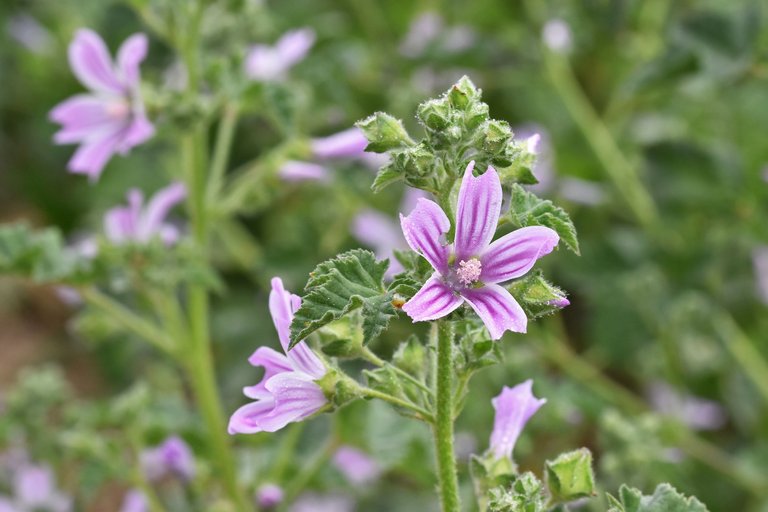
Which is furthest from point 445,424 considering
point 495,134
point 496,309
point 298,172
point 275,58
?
point 275,58

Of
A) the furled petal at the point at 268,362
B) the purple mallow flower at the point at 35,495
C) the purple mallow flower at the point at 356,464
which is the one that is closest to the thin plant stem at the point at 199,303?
the purple mallow flower at the point at 356,464

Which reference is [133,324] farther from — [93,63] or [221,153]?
[93,63]

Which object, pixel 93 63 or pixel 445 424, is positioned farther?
pixel 93 63

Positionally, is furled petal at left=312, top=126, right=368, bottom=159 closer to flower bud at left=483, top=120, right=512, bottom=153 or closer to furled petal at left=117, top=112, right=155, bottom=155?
furled petal at left=117, top=112, right=155, bottom=155

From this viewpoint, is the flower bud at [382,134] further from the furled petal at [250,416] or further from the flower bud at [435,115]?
the furled petal at [250,416]

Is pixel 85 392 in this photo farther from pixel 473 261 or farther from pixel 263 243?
pixel 473 261

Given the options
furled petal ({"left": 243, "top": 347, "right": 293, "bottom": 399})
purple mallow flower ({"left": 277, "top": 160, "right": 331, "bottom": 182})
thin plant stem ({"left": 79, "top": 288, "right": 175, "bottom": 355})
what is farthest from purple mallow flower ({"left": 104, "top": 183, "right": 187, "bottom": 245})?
furled petal ({"left": 243, "top": 347, "right": 293, "bottom": 399})

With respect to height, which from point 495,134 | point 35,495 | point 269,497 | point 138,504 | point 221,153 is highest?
point 221,153
